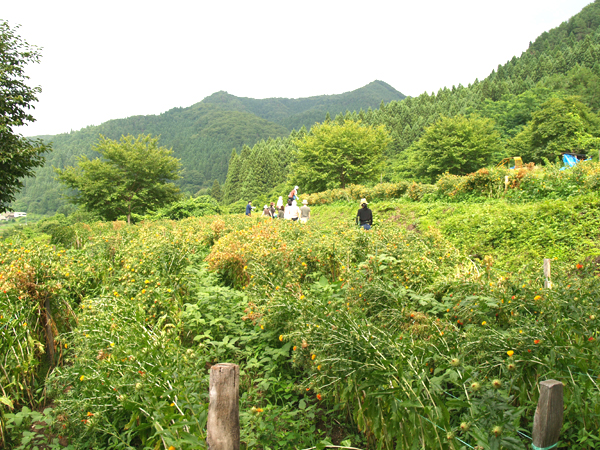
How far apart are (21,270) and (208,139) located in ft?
587

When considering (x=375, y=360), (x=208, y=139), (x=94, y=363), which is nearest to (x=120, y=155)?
(x=94, y=363)

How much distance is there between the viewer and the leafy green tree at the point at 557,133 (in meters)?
32.3

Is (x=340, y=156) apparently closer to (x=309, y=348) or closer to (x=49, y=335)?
(x=49, y=335)

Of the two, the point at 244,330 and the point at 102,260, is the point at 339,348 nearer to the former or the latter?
the point at 244,330

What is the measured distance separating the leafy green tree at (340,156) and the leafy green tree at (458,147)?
20.0ft

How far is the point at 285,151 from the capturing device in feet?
210

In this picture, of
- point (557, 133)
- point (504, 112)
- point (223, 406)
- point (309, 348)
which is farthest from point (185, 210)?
point (504, 112)

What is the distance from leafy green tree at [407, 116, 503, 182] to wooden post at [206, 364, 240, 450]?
33937 millimetres

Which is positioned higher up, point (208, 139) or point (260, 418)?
point (208, 139)

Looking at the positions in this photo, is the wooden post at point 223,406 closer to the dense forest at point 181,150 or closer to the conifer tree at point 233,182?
the conifer tree at point 233,182

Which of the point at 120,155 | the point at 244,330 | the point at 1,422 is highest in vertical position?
the point at 120,155

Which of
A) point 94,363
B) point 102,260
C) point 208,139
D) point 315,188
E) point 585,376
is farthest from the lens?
point 208,139

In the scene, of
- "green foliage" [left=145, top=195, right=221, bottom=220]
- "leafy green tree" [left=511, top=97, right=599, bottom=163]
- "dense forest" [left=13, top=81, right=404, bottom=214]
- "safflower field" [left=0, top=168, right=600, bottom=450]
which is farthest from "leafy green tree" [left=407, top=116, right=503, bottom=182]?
"dense forest" [left=13, top=81, right=404, bottom=214]

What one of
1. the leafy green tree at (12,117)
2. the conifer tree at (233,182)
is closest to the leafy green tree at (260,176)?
the conifer tree at (233,182)
